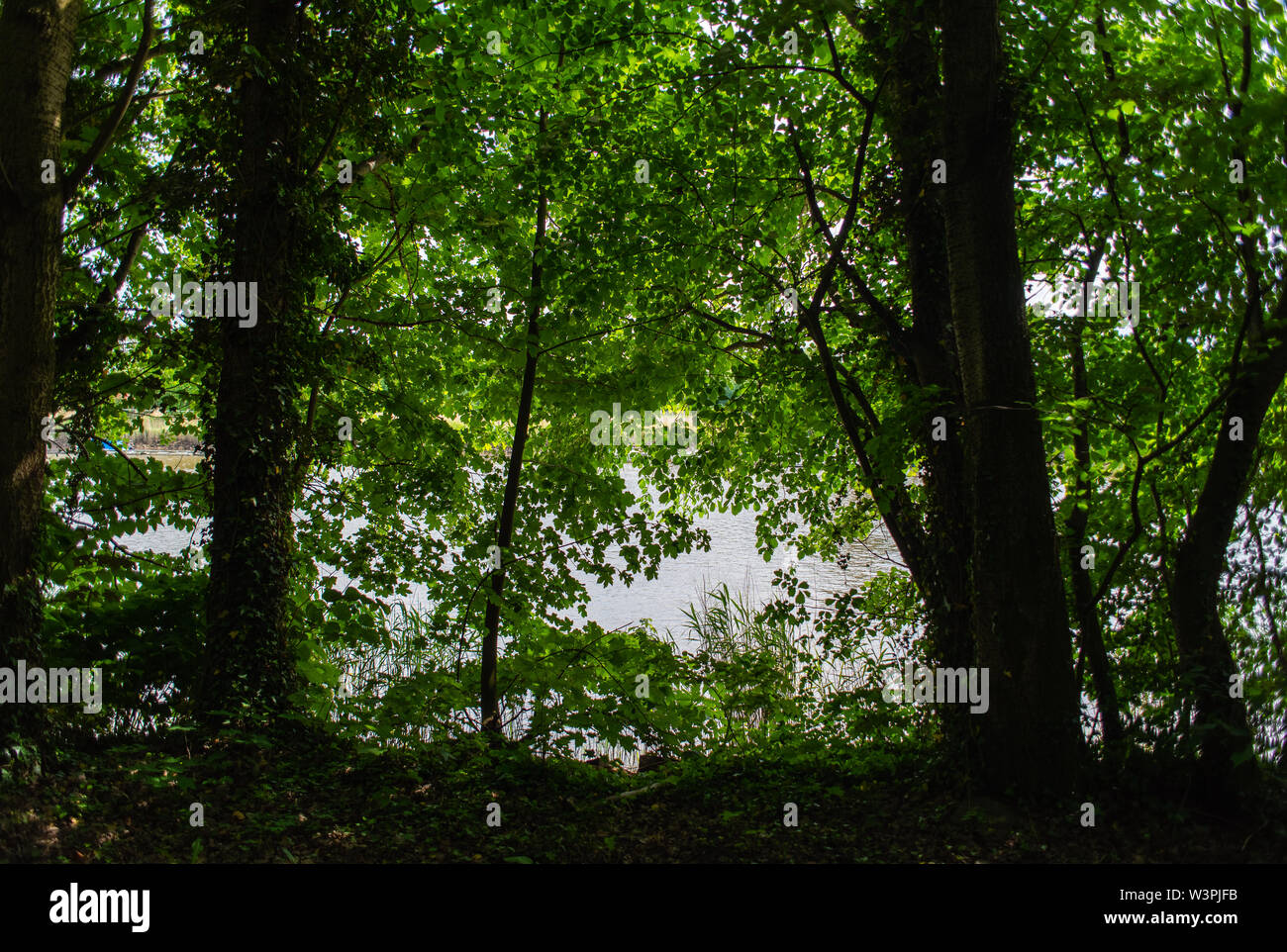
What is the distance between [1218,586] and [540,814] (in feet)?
12.6

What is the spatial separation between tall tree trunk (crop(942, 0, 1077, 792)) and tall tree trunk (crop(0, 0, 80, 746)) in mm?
4747

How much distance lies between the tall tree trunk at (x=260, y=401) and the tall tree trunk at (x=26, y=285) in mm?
1177

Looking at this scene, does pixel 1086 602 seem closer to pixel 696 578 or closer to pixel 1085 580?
pixel 1085 580

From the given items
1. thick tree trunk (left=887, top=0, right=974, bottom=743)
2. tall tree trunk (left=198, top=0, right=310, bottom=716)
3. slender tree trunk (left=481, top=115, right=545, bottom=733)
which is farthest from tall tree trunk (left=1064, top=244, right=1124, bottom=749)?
tall tree trunk (left=198, top=0, right=310, bottom=716)

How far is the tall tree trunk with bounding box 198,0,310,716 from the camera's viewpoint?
5.50m

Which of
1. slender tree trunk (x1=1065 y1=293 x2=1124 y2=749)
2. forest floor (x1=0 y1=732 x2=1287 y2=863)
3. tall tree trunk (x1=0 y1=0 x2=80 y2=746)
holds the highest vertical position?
tall tree trunk (x1=0 y1=0 x2=80 y2=746)

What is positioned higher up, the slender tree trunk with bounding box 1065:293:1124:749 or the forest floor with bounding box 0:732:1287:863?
the slender tree trunk with bounding box 1065:293:1124:749

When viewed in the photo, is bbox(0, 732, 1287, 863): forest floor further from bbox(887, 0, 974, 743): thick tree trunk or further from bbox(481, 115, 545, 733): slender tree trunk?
bbox(481, 115, 545, 733): slender tree trunk

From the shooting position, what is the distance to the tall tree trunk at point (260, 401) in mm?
5504

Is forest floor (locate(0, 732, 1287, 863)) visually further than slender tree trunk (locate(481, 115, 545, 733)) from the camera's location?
No

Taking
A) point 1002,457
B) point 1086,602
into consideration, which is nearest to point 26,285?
point 1002,457

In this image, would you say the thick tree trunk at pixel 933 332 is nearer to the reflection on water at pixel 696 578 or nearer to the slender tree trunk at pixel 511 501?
the slender tree trunk at pixel 511 501

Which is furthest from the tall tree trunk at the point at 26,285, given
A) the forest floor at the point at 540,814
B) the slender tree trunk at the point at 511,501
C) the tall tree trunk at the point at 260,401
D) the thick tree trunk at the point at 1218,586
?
the thick tree trunk at the point at 1218,586

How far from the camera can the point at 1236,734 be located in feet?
Answer: 13.7
